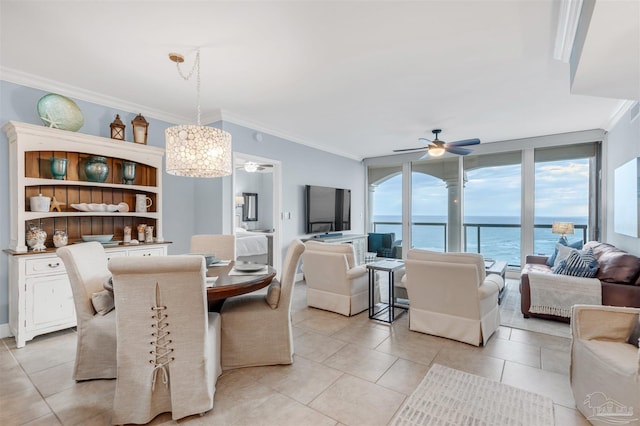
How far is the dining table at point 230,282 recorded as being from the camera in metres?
2.12

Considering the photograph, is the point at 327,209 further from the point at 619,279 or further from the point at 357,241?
the point at 619,279

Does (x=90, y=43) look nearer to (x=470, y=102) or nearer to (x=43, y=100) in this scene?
(x=43, y=100)

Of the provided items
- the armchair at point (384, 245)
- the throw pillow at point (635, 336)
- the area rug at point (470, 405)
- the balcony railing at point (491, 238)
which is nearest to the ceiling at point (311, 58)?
the throw pillow at point (635, 336)

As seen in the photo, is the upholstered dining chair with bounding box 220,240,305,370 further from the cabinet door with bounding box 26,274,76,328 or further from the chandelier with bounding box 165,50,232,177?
the cabinet door with bounding box 26,274,76,328

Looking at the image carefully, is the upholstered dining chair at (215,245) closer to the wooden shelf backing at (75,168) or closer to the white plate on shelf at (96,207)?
the white plate on shelf at (96,207)

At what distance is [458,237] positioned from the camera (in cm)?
664

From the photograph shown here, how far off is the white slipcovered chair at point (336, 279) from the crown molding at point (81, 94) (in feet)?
8.93

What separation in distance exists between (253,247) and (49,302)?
343 centimetres

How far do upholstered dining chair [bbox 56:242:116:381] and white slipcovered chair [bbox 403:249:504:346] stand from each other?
2.66 m

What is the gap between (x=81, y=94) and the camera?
350 centimetres

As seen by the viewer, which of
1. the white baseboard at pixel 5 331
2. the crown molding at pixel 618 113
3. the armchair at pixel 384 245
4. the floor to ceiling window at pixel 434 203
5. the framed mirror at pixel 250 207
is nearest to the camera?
the white baseboard at pixel 5 331

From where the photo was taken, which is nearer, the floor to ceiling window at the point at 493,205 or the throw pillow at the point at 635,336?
the throw pillow at the point at 635,336

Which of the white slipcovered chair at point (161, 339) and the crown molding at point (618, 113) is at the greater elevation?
the crown molding at point (618, 113)

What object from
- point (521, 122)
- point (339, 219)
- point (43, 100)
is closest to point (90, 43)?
point (43, 100)
